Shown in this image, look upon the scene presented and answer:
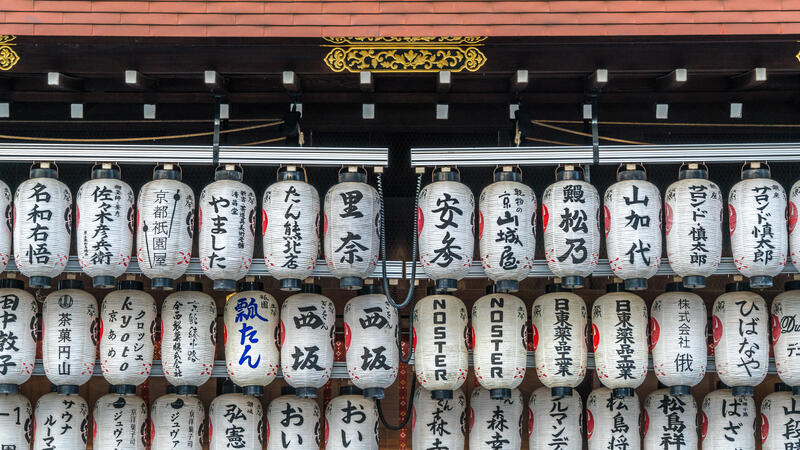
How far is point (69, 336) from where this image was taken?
8.55m

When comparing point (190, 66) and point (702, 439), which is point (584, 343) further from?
point (190, 66)

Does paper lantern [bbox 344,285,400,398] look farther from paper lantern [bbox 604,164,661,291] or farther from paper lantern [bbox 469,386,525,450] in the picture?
paper lantern [bbox 604,164,661,291]

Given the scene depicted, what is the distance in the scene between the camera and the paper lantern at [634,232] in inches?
327

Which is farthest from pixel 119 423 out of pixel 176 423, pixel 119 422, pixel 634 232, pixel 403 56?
pixel 634 232

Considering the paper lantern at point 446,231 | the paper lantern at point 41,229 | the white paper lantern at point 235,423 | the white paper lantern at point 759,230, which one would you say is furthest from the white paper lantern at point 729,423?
the paper lantern at point 41,229

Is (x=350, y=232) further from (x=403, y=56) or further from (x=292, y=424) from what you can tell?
(x=292, y=424)

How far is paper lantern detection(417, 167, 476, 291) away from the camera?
8344mm

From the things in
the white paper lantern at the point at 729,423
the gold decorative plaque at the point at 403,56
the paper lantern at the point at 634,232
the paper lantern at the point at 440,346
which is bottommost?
the white paper lantern at the point at 729,423

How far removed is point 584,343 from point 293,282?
2.69 meters

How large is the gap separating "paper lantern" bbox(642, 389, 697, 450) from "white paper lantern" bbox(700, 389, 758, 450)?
0.51ft

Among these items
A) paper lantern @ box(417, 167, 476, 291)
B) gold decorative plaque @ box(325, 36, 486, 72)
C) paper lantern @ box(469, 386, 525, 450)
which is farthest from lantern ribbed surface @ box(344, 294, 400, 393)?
gold decorative plaque @ box(325, 36, 486, 72)

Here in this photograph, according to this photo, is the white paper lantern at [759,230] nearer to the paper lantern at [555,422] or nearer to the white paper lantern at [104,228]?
the paper lantern at [555,422]

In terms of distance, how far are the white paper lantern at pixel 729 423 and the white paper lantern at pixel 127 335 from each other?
519 centimetres

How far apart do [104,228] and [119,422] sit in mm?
1825
